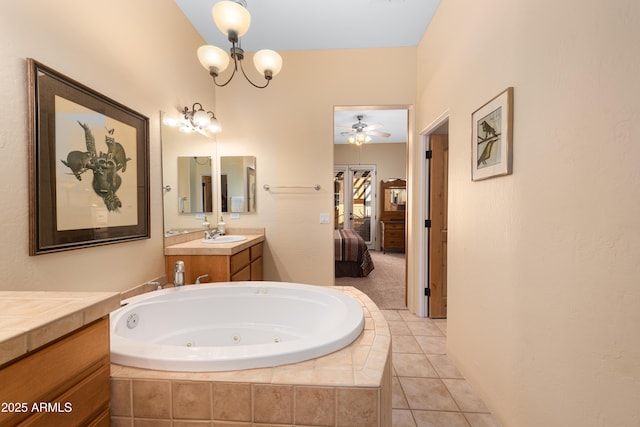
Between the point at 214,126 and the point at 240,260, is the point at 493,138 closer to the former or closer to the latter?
the point at 240,260

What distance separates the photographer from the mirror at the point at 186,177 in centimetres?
206

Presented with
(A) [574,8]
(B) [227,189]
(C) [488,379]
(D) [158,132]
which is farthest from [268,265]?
(A) [574,8]

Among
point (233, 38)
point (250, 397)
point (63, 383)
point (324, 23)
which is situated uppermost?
point (324, 23)

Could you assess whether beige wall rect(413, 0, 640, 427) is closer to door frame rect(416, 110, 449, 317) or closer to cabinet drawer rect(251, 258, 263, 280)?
door frame rect(416, 110, 449, 317)

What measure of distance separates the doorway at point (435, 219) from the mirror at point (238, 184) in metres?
1.84

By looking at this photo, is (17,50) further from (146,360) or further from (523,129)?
(523,129)

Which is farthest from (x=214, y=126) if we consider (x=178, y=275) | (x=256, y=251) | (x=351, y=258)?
(x=351, y=258)

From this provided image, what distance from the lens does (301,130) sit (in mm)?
2822

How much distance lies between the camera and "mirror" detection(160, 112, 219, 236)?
6.76ft

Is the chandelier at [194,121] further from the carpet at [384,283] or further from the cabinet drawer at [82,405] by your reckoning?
the carpet at [384,283]

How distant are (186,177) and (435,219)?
247 cm

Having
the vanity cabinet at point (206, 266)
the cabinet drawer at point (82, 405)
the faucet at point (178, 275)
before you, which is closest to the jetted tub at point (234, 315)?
the faucet at point (178, 275)

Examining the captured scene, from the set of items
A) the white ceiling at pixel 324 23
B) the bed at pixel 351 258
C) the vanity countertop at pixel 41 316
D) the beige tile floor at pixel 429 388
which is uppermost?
the white ceiling at pixel 324 23

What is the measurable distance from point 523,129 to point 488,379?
141cm
